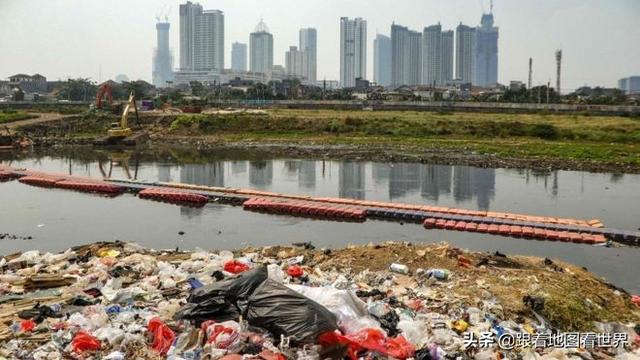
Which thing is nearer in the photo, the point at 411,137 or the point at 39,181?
the point at 39,181

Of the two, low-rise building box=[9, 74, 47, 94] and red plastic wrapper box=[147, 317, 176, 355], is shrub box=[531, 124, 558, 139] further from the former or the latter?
low-rise building box=[9, 74, 47, 94]

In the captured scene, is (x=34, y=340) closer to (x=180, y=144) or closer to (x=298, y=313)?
(x=298, y=313)

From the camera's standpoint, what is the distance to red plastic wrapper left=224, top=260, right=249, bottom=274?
35.4ft

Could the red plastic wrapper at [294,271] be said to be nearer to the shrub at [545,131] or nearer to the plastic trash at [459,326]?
the plastic trash at [459,326]

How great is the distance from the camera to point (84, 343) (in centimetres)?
753

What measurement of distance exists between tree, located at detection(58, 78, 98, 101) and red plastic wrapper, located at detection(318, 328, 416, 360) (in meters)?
101

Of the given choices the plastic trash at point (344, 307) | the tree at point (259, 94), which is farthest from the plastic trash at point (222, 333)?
the tree at point (259, 94)

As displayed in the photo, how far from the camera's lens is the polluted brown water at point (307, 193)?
650 inches

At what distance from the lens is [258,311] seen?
7629mm

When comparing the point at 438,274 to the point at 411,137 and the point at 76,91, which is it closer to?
the point at 411,137

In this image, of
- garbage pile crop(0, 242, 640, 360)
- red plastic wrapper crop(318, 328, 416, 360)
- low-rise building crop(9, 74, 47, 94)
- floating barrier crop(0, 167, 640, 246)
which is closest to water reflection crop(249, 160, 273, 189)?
floating barrier crop(0, 167, 640, 246)

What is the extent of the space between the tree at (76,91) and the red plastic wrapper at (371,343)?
101m

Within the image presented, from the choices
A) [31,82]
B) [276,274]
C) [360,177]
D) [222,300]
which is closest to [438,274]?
[276,274]

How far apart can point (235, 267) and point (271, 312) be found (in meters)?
3.50
